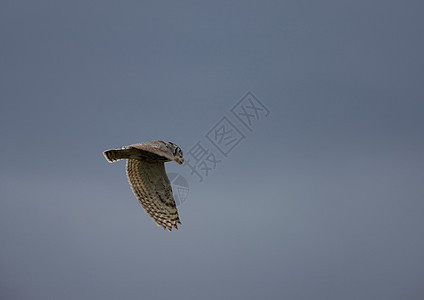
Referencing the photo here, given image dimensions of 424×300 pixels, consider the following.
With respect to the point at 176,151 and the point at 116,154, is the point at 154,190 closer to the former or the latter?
the point at 116,154

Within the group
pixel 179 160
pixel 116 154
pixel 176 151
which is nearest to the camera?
pixel 179 160

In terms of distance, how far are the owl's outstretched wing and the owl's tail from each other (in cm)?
69

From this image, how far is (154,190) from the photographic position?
12.0 m

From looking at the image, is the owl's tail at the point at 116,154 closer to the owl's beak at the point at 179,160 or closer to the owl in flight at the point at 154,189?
the owl in flight at the point at 154,189

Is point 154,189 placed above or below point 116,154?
above

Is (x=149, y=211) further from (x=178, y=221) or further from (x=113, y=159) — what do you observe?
(x=113, y=159)

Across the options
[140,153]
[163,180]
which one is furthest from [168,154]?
[163,180]

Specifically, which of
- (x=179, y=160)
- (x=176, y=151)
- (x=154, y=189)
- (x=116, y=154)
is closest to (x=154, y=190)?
(x=154, y=189)

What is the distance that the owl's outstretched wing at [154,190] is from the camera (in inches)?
464

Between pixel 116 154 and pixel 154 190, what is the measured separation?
5.44ft

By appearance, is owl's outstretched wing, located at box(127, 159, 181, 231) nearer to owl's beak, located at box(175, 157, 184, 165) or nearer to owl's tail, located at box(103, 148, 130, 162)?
owl's tail, located at box(103, 148, 130, 162)

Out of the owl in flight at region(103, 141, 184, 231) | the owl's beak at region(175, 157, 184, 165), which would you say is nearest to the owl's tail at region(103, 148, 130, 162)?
the owl in flight at region(103, 141, 184, 231)

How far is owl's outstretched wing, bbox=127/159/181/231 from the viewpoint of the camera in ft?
38.7

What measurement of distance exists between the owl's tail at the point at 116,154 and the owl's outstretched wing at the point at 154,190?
27.1 inches
